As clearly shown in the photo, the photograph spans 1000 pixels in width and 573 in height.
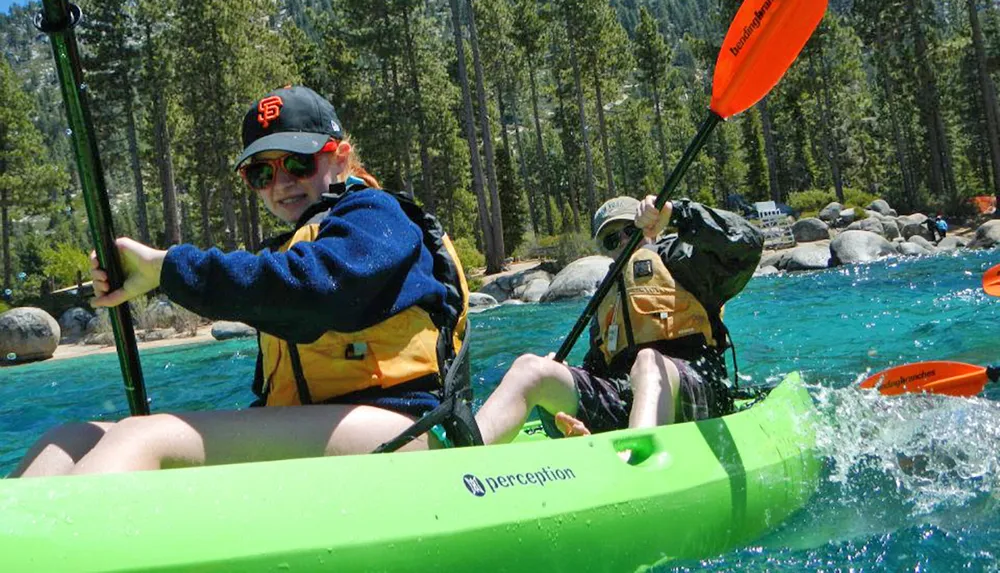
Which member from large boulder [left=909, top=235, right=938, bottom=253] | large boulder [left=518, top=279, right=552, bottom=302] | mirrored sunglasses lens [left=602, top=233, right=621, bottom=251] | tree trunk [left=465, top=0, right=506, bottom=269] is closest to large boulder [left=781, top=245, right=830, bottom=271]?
large boulder [left=909, top=235, right=938, bottom=253]

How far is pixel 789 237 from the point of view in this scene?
74.5 ft

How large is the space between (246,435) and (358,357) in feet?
1.05

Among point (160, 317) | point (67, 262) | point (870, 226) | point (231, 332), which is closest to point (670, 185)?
point (231, 332)

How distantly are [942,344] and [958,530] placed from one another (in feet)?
17.7

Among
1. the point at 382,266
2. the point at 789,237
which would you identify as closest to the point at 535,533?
the point at 382,266

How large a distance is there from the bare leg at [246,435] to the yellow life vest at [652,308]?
5.67 ft

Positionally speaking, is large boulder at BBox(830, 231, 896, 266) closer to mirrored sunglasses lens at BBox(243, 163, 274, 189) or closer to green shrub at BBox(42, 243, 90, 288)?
mirrored sunglasses lens at BBox(243, 163, 274, 189)

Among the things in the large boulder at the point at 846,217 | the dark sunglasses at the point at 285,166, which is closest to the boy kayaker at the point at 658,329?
the dark sunglasses at the point at 285,166

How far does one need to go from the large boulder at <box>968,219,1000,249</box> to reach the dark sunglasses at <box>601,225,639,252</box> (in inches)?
685

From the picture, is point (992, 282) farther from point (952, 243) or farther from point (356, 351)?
point (952, 243)

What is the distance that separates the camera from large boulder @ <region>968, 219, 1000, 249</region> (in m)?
18.4

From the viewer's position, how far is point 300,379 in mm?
2178

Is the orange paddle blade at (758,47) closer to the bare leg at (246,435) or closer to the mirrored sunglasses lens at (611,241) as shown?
the mirrored sunglasses lens at (611,241)

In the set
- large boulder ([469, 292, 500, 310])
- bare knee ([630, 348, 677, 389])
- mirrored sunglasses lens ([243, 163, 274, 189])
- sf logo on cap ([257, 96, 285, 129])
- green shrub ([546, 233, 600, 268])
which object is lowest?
large boulder ([469, 292, 500, 310])
